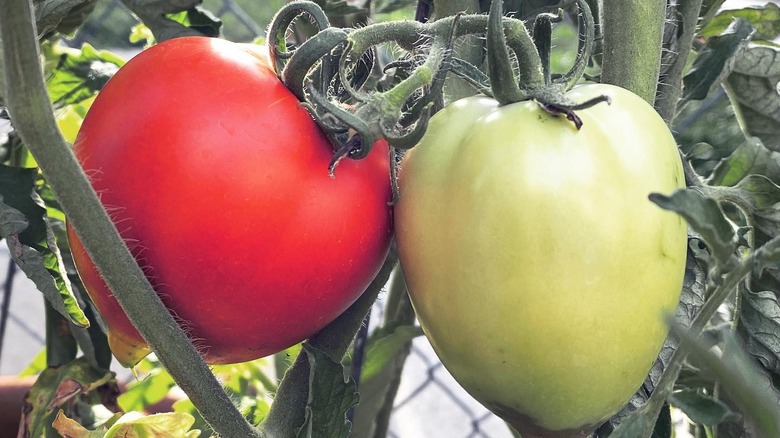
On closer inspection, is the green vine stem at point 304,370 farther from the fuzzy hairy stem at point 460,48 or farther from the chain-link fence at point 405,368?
the chain-link fence at point 405,368

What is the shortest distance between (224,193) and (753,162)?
0.32 meters

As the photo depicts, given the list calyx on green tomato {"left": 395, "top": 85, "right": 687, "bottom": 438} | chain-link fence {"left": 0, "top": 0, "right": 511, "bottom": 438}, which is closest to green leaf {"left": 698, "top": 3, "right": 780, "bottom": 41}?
calyx on green tomato {"left": 395, "top": 85, "right": 687, "bottom": 438}

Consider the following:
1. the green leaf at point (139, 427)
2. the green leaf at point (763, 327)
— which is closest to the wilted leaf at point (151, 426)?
the green leaf at point (139, 427)

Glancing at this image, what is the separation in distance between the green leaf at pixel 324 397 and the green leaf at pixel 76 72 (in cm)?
34

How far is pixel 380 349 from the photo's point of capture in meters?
0.74

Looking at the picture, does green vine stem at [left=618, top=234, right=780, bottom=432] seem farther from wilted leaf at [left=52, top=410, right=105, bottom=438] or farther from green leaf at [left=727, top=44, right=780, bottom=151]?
wilted leaf at [left=52, top=410, right=105, bottom=438]

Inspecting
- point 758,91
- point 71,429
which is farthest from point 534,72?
point 71,429

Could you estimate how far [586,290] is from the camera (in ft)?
1.16

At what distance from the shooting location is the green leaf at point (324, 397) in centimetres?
45

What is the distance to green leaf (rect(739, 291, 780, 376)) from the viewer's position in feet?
1.47

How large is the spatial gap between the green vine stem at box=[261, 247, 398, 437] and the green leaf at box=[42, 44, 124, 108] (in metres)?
0.31

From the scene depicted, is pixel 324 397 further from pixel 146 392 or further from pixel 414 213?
pixel 146 392

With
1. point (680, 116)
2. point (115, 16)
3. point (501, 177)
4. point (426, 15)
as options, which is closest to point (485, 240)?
point (501, 177)

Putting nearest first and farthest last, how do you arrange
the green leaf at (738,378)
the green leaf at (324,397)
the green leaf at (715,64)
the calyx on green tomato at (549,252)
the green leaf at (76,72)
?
the green leaf at (738,378), the calyx on green tomato at (549,252), the green leaf at (324,397), the green leaf at (715,64), the green leaf at (76,72)
